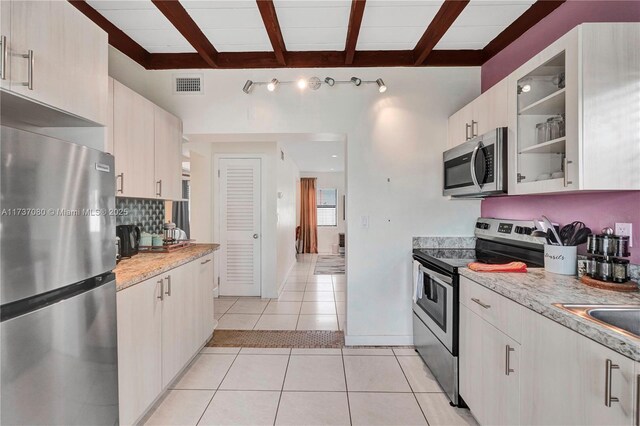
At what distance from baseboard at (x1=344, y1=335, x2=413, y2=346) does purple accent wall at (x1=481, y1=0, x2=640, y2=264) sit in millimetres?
1426

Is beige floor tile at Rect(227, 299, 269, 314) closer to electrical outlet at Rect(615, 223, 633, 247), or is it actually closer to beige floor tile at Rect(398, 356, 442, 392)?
beige floor tile at Rect(398, 356, 442, 392)

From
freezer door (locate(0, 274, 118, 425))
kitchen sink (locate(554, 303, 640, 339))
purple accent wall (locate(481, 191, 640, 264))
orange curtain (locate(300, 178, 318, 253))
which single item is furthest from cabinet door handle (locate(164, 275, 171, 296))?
orange curtain (locate(300, 178, 318, 253))

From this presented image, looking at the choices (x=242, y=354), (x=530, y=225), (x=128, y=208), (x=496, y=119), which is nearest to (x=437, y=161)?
(x=496, y=119)

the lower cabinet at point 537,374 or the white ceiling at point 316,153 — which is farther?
the white ceiling at point 316,153

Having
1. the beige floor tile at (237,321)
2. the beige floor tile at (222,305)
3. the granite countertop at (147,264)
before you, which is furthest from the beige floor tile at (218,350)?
the beige floor tile at (222,305)

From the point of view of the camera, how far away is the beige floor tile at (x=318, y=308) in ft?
12.3

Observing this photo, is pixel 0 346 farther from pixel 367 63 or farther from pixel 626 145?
pixel 367 63

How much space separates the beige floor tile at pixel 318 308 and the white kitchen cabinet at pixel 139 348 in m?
2.05

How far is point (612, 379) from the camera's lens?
0.91m

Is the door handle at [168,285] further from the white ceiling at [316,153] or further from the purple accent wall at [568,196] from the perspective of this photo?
the white ceiling at [316,153]

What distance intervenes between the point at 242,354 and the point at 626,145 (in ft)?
9.65

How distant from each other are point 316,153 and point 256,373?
15.0 feet

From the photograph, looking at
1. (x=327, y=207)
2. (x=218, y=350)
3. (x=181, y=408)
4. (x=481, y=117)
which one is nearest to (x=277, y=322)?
(x=218, y=350)

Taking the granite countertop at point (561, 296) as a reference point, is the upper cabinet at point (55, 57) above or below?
above
